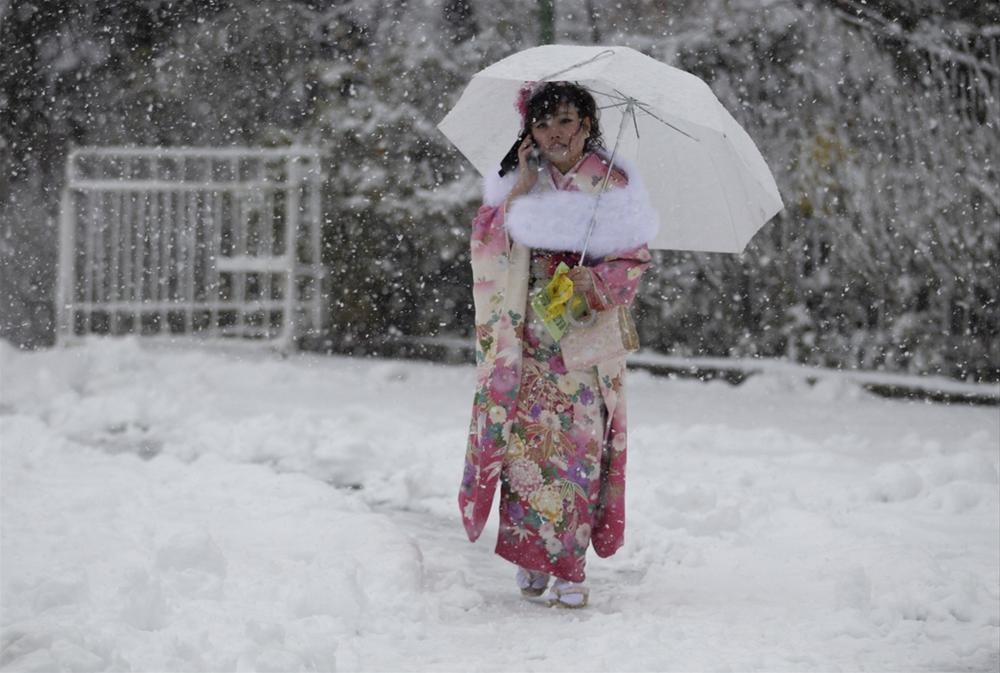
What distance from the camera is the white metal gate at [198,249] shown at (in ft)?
42.5

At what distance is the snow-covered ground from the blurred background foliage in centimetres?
153

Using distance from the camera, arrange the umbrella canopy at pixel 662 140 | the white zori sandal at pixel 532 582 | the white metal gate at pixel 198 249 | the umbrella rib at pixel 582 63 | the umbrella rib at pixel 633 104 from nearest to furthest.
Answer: the umbrella rib at pixel 582 63, the umbrella canopy at pixel 662 140, the umbrella rib at pixel 633 104, the white zori sandal at pixel 532 582, the white metal gate at pixel 198 249

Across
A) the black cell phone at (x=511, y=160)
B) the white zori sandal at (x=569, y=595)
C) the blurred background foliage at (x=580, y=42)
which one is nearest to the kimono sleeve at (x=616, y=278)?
the black cell phone at (x=511, y=160)

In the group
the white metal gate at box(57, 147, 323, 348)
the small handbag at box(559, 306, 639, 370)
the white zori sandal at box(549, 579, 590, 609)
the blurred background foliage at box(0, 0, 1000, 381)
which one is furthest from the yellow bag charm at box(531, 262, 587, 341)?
the white metal gate at box(57, 147, 323, 348)

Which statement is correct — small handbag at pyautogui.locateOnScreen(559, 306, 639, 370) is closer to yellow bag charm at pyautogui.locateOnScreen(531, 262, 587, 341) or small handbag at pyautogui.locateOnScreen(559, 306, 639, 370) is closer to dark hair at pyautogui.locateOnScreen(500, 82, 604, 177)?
yellow bag charm at pyautogui.locateOnScreen(531, 262, 587, 341)

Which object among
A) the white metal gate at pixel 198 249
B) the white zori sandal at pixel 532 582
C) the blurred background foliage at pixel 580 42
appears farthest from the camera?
the white metal gate at pixel 198 249

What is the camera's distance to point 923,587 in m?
4.95

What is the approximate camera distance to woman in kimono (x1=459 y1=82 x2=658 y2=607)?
191 inches

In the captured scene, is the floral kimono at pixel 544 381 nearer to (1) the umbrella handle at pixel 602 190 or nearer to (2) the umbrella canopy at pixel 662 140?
(1) the umbrella handle at pixel 602 190

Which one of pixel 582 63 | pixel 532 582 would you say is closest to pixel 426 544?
pixel 532 582

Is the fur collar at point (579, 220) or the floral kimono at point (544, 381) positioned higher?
the fur collar at point (579, 220)

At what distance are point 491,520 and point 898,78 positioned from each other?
5.91m

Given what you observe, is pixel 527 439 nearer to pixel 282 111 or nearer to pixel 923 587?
pixel 923 587

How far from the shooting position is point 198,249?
44.4ft
